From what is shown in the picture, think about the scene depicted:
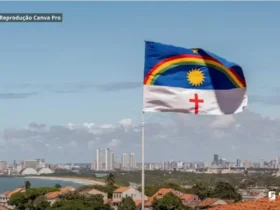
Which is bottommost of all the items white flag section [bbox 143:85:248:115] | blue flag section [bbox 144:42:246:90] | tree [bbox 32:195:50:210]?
tree [bbox 32:195:50:210]

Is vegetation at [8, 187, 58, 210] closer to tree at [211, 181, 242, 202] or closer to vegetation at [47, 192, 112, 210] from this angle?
vegetation at [47, 192, 112, 210]

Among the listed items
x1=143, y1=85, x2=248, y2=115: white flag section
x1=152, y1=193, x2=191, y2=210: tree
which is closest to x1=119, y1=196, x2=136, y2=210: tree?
x1=152, y1=193, x2=191, y2=210: tree

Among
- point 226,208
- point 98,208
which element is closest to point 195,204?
point 98,208

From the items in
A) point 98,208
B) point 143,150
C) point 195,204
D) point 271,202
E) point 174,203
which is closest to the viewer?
point 143,150

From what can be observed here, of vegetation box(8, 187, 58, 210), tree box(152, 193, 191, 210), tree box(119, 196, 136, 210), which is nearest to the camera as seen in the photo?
tree box(152, 193, 191, 210)

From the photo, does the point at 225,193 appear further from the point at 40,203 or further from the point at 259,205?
the point at 259,205

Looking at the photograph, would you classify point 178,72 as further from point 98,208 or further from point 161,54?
point 98,208

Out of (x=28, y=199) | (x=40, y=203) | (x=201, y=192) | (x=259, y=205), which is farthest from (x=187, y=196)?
(x=259, y=205)

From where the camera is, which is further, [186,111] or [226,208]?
[226,208]
